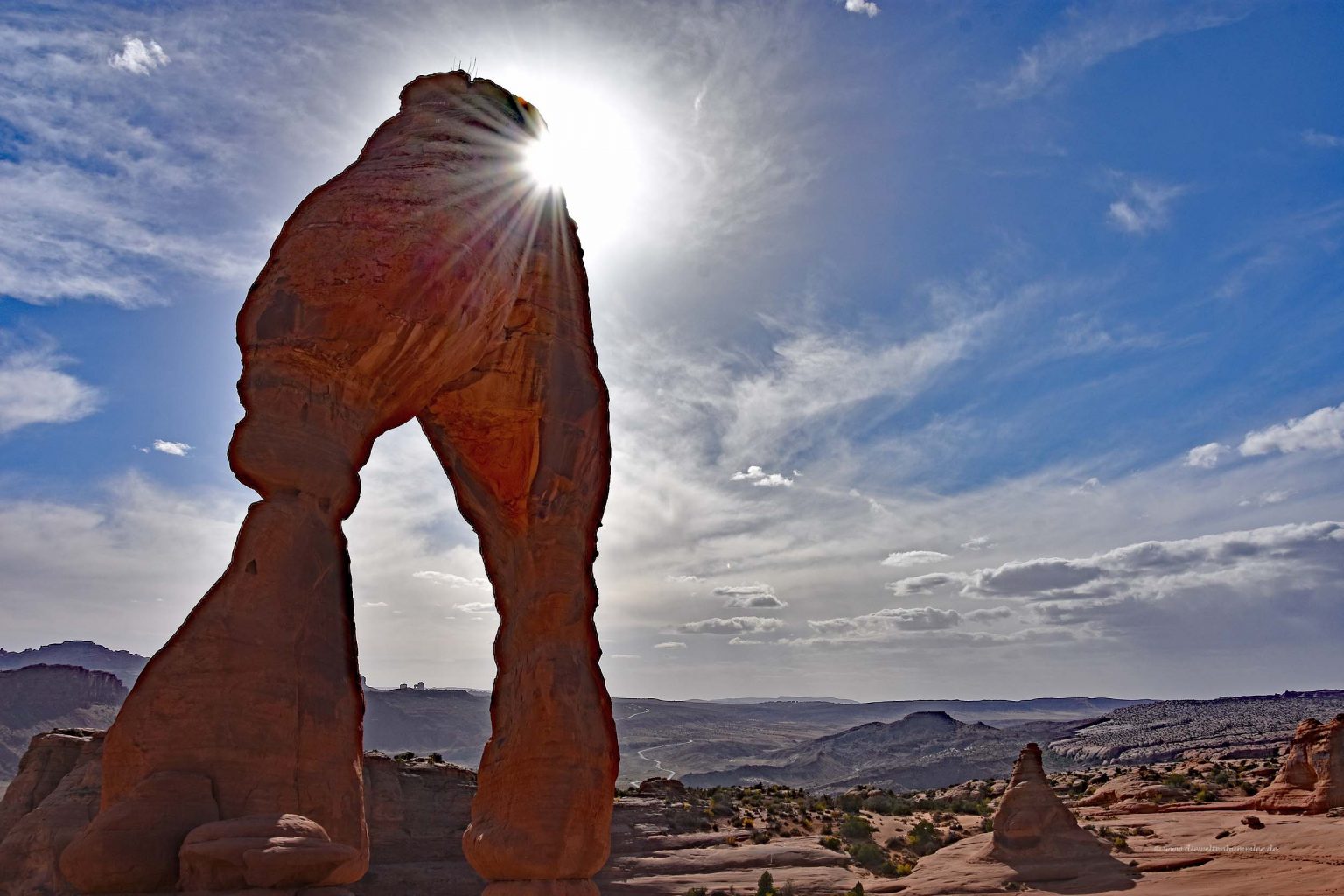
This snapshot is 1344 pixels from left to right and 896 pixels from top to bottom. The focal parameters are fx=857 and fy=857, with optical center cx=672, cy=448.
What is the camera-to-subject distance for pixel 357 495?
8.13m

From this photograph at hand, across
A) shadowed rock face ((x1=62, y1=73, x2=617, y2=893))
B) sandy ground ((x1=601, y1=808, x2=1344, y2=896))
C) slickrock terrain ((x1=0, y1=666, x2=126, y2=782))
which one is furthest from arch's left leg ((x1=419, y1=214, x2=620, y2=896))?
slickrock terrain ((x1=0, y1=666, x2=126, y2=782))

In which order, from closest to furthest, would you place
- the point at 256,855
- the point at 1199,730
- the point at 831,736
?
the point at 256,855 < the point at 1199,730 < the point at 831,736

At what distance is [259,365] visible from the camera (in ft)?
25.6

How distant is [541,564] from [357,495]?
114 inches

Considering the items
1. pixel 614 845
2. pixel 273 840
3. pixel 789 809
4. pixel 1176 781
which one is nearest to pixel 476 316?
pixel 273 840

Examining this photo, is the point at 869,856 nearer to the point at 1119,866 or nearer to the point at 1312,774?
the point at 1119,866

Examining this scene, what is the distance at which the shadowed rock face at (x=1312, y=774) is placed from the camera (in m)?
20.8

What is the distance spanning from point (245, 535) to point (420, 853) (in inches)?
708

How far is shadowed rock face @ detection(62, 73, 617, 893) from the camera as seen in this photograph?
623 cm

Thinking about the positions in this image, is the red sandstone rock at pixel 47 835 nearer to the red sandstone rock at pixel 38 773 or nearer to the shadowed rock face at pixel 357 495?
the red sandstone rock at pixel 38 773

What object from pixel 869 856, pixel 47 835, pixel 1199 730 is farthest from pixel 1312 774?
pixel 1199 730

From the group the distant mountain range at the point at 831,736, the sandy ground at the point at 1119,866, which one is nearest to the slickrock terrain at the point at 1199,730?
the distant mountain range at the point at 831,736

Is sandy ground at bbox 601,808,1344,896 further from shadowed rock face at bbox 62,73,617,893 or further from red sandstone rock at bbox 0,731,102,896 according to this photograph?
red sandstone rock at bbox 0,731,102,896

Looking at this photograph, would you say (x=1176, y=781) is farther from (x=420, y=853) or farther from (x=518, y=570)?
(x=518, y=570)
